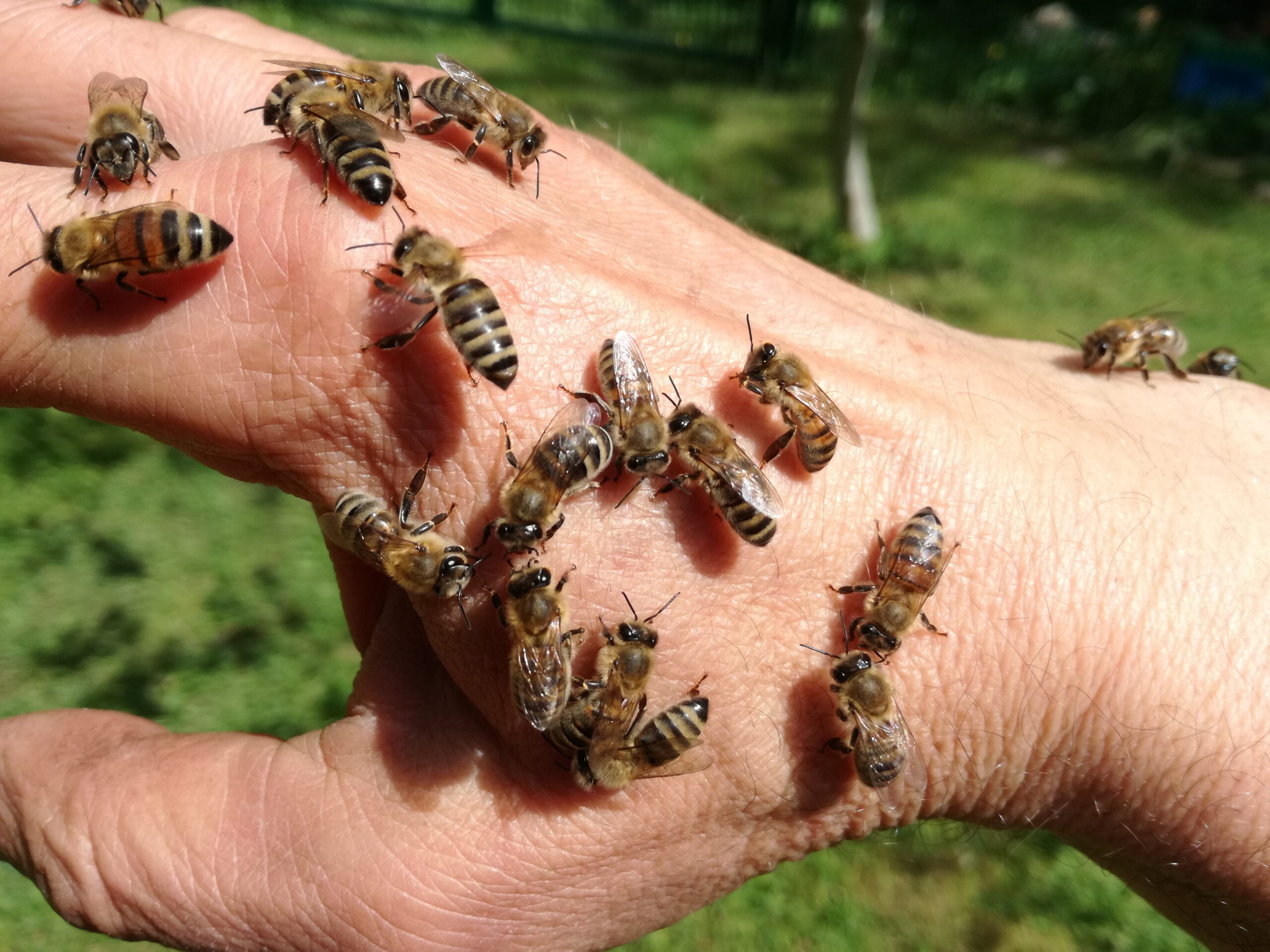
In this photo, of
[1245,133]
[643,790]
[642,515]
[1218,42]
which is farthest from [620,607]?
[1218,42]

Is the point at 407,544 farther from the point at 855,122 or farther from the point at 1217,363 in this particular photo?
the point at 855,122

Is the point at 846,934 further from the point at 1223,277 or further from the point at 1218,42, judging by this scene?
the point at 1218,42

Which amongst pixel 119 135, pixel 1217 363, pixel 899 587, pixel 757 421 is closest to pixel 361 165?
pixel 119 135

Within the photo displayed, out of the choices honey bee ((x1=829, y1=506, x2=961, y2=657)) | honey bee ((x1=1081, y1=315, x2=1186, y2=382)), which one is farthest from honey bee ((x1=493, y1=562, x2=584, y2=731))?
honey bee ((x1=1081, y1=315, x2=1186, y2=382))

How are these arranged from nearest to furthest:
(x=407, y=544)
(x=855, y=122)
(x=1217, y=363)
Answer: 1. (x=407, y=544)
2. (x=1217, y=363)
3. (x=855, y=122)

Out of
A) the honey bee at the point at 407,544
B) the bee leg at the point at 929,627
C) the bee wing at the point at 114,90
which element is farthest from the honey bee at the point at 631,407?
the bee wing at the point at 114,90

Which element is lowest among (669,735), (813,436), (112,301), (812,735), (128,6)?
(812,735)
